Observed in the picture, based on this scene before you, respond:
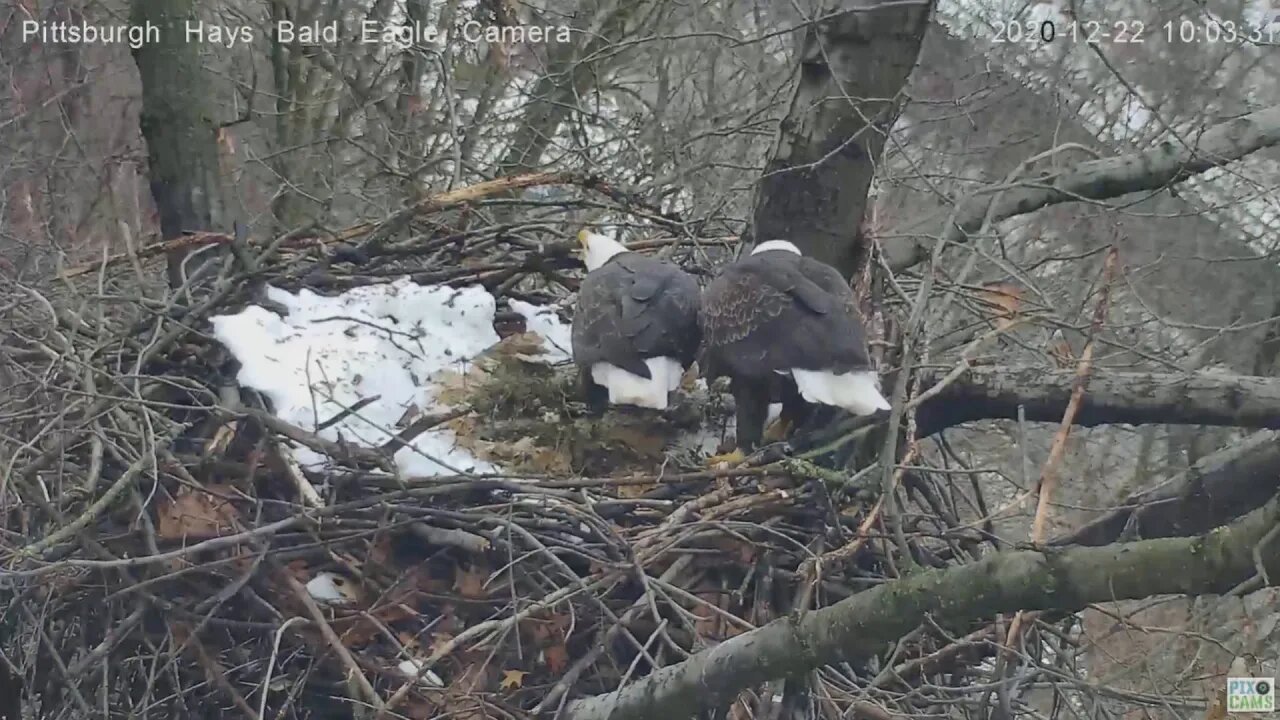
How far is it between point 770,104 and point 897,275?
1.14 meters

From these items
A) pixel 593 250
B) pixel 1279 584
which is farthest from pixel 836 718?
pixel 593 250

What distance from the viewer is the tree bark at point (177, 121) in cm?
459

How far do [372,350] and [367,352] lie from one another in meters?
0.02

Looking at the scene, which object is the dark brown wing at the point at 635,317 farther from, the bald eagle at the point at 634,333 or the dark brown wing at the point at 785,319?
the dark brown wing at the point at 785,319

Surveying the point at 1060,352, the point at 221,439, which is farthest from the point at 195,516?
the point at 1060,352

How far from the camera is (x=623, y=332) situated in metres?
3.89

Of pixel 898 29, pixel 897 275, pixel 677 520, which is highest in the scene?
pixel 898 29

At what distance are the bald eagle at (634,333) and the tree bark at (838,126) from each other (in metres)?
0.39

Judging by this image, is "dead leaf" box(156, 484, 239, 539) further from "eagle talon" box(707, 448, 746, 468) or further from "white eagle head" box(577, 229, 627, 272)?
"white eagle head" box(577, 229, 627, 272)

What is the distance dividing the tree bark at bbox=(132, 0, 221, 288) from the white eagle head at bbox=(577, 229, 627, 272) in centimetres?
138

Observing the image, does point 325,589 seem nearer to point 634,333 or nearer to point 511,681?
point 511,681

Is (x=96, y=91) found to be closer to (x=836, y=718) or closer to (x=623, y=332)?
(x=623, y=332)

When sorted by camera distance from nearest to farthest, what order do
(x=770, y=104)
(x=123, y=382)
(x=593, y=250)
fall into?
(x=123, y=382) < (x=593, y=250) < (x=770, y=104)

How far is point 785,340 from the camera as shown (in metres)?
3.66
